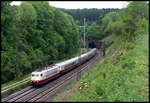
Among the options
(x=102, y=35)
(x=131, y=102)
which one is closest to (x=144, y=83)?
(x=131, y=102)

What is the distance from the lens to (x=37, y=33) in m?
26.9

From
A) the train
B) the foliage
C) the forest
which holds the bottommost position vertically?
the train

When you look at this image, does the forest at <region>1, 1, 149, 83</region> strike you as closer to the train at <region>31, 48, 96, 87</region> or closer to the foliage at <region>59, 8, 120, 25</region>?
the foliage at <region>59, 8, 120, 25</region>

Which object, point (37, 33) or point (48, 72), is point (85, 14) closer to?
point (37, 33)

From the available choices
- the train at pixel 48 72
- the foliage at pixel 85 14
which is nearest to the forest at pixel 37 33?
the foliage at pixel 85 14

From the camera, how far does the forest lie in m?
19.1

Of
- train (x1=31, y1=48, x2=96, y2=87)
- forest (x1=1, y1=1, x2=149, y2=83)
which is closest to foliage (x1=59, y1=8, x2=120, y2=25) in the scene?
forest (x1=1, y1=1, x2=149, y2=83)

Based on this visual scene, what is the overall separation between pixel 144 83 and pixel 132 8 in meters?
19.9

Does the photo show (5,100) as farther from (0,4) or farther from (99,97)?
(99,97)

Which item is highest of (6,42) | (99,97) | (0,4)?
(0,4)

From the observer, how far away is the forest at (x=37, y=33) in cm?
1906

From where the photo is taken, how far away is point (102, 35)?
5503cm

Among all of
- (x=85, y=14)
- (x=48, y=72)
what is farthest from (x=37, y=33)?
(x=85, y=14)

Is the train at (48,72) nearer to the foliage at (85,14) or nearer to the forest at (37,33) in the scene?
the forest at (37,33)
